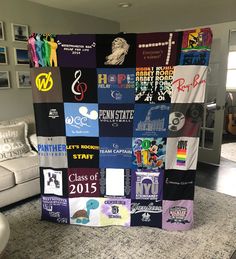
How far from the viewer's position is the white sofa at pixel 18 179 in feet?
7.39

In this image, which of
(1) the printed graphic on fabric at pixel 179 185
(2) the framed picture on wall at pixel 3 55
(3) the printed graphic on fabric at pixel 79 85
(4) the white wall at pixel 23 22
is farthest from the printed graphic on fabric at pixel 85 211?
(2) the framed picture on wall at pixel 3 55

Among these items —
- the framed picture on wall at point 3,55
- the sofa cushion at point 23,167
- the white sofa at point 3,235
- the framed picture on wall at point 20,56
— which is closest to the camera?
the white sofa at point 3,235

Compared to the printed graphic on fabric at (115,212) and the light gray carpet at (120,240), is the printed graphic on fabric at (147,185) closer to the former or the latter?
the printed graphic on fabric at (115,212)

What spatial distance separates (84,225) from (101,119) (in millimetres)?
1009

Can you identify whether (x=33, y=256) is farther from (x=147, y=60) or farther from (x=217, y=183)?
(x=217, y=183)

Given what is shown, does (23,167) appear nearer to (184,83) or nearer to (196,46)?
(184,83)

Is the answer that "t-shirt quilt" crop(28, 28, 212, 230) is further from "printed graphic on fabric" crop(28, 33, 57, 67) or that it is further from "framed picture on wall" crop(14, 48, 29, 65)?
"framed picture on wall" crop(14, 48, 29, 65)

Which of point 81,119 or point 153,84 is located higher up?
point 153,84

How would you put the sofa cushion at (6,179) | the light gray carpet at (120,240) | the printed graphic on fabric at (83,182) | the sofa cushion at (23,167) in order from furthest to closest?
the sofa cushion at (23,167) < the sofa cushion at (6,179) < the printed graphic on fabric at (83,182) < the light gray carpet at (120,240)

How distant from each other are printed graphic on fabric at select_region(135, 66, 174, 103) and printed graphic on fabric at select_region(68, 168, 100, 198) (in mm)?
747

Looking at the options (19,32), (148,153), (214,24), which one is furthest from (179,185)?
(19,32)

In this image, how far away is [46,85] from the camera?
5.96ft

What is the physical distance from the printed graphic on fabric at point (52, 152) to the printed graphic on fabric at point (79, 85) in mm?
369

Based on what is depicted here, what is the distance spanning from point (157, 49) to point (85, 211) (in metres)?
1.50
